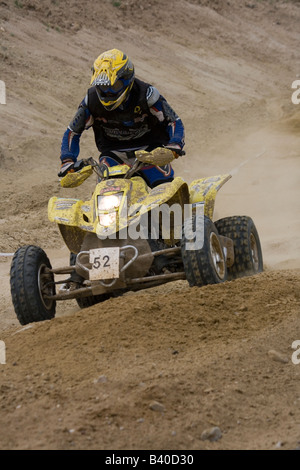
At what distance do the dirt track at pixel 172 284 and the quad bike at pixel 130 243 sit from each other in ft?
0.80

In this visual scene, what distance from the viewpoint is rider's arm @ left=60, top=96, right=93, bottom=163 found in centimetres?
721

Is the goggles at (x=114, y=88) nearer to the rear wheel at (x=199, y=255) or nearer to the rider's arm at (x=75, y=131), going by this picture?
the rider's arm at (x=75, y=131)

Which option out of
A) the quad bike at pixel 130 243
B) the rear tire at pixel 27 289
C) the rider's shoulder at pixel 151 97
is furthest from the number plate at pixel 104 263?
the rider's shoulder at pixel 151 97

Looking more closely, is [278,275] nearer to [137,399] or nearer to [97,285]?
[97,285]

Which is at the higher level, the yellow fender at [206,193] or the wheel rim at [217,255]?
the yellow fender at [206,193]

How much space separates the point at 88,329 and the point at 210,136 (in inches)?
490

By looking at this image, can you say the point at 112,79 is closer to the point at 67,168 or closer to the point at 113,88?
the point at 113,88

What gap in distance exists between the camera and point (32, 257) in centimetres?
643

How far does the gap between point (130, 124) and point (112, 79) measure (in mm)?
539

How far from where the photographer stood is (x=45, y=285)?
259 inches

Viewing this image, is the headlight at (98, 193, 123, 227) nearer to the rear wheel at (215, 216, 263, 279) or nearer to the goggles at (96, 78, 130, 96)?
the goggles at (96, 78, 130, 96)

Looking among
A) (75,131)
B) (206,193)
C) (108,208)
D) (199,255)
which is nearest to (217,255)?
(199,255)

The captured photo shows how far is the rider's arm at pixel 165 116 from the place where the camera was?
23.1 feet

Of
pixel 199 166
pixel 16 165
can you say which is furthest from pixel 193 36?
A: pixel 16 165
